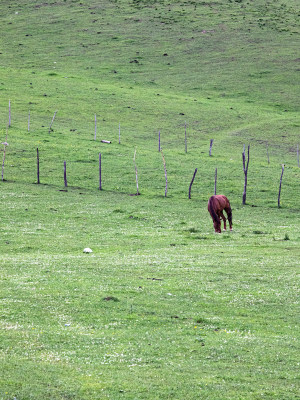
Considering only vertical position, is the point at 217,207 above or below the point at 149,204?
above

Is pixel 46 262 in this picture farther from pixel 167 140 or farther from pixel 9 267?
pixel 167 140

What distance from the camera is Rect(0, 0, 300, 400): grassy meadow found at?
37.4ft

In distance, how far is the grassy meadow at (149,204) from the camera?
37.4 feet

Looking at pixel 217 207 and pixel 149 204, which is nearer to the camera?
pixel 217 207

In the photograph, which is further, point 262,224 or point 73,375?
point 262,224

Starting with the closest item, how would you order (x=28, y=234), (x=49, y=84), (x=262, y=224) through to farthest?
(x=28, y=234)
(x=262, y=224)
(x=49, y=84)

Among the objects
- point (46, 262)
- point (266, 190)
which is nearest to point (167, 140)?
point (266, 190)

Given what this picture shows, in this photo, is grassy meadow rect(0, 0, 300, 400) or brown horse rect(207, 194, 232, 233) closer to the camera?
grassy meadow rect(0, 0, 300, 400)

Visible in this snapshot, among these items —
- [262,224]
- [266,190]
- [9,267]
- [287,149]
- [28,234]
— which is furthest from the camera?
[287,149]

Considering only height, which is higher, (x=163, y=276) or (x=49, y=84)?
(x=49, y=84)

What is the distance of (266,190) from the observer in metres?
42.5

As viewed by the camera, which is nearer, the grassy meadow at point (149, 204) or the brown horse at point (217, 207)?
the grassy meadow at point (149, 204)

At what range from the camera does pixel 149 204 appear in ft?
121

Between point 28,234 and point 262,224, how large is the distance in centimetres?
1331
